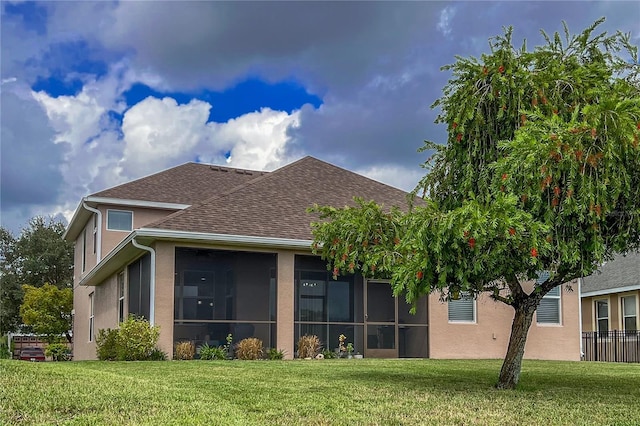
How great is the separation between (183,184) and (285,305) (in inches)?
339

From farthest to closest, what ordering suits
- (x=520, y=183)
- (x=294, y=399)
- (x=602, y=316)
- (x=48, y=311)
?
(x=48, y=311) < (x=602, y=316) < (x=520, y=183) < (x=294, y=399)

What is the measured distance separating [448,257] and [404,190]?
14.4 m

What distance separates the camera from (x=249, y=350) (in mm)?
16734

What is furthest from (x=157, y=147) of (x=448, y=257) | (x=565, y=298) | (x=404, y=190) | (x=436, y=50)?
(x=448, y=257)

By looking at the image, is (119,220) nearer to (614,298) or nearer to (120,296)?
(120,296)

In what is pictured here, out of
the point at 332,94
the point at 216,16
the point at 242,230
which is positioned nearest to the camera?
the point at 216,16

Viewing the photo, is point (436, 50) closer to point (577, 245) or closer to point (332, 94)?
point (332, 94)

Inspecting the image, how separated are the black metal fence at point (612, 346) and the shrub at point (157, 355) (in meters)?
16.4

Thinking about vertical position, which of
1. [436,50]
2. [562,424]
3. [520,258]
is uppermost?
[436,50]

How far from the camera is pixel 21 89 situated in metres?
15.1

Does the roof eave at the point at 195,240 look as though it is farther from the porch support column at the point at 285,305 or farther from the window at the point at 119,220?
the window at the point at 119,220

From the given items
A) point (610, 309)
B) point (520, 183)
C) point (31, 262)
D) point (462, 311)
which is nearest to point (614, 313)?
point (610, 309)

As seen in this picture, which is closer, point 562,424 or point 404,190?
point 562,424

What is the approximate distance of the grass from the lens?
7.20 m
